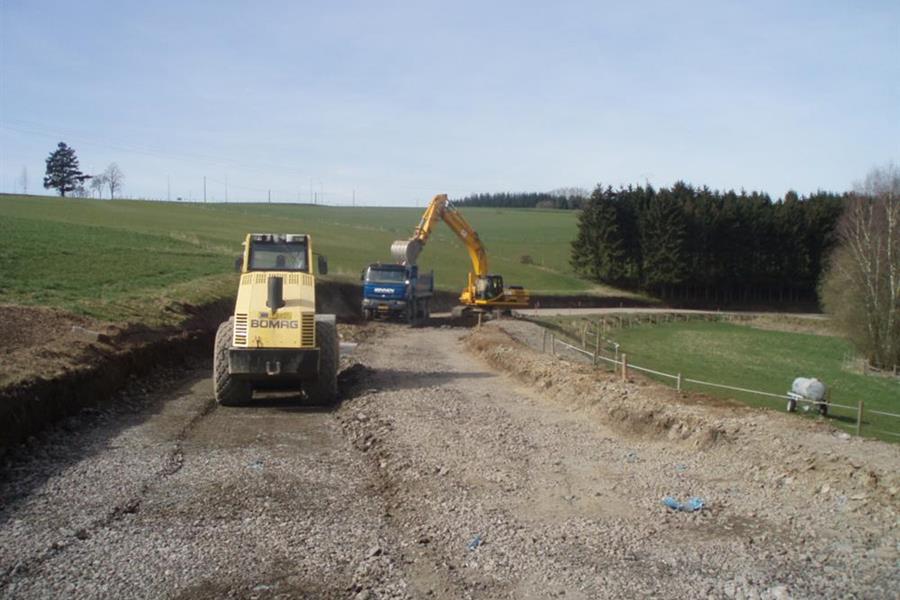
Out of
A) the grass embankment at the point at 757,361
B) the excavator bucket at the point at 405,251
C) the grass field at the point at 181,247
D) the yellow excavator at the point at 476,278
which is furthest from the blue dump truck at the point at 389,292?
the grass embankment at the point at 757,361

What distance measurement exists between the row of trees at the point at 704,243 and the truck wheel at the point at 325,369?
56983 millimetres

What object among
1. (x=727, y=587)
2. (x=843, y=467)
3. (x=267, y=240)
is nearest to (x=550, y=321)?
(x=267, y=240)

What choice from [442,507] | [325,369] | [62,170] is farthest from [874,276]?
[62,170]

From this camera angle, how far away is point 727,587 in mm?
6582

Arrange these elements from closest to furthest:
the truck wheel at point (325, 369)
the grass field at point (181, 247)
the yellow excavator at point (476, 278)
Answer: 1. the truck wheel at point (325, 369)
2. the grass field at point (181, 247)
3. the yellow excavator at point (476, 278)

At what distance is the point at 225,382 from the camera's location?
15.0 metres

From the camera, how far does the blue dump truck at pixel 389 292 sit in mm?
35125

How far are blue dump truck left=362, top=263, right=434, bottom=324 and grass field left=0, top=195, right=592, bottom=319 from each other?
5992 mm

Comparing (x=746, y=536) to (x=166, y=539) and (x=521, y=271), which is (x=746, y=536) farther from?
(x=521, y=271)

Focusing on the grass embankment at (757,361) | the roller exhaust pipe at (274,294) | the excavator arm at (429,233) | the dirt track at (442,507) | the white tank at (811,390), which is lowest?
the grass embankment at (757,361)

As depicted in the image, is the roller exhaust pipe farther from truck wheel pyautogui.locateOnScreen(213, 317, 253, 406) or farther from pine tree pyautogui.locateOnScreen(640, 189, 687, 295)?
pine tree pyautogui.locateOnScreen(640, 189, 687, 295)

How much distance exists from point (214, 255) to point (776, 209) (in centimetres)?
5262

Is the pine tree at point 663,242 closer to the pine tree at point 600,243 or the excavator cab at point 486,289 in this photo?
the pine tree at point 600,243

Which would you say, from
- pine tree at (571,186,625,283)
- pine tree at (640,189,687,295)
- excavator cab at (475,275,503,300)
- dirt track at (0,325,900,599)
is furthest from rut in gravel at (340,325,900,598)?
pine tree at (571,186,625,283)
